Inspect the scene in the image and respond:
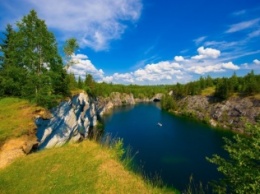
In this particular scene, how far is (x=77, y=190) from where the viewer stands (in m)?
10.4

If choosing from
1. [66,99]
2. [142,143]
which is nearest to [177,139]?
[142,143]

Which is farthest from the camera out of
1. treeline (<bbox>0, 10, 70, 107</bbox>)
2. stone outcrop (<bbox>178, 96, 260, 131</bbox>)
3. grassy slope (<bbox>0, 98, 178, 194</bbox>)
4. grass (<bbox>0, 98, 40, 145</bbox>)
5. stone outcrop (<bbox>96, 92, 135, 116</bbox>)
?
stone outcrop (<bbox>96, 92, 135, 116</bbox>)

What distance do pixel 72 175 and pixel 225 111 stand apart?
85590mm

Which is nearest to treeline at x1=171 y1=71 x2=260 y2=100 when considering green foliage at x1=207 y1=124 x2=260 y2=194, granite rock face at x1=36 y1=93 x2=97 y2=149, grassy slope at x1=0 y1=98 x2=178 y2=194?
granite rock face at x1=36 y1=93 x2=97 y2=149

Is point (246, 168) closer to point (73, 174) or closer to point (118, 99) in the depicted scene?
point (73, 174)

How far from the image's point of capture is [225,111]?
84.0 meters

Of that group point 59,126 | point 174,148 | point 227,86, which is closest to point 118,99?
point 227,86

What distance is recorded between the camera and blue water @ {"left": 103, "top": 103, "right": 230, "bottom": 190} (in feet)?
119

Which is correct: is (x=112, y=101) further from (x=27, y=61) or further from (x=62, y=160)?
(x=62, y=160)

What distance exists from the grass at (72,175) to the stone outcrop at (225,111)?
217ft

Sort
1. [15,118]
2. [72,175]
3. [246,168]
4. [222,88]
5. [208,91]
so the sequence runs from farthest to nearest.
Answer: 1. [208,91]
2. [222,88]
3. [15,118]
4. [72,175]
5. [246,168]

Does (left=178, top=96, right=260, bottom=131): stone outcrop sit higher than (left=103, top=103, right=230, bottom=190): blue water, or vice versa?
(left=178, top=96, right=260, bottom=131): stone outcrop

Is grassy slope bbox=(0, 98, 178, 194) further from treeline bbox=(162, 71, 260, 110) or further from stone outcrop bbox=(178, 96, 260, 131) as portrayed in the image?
treeline bbox=(162, 71, 260, 110)

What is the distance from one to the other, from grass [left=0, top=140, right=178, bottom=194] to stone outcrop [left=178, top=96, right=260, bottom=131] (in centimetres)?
6599
